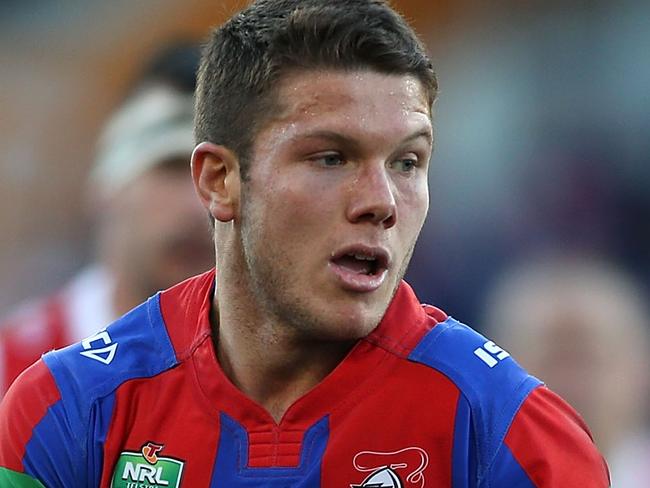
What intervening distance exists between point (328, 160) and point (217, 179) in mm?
298

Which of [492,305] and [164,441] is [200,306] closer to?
[164,441]

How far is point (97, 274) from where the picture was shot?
5.05 m

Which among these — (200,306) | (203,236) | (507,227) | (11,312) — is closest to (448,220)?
(507,227)

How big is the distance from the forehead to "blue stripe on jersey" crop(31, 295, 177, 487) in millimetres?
534

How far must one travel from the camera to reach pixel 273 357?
2414 mm

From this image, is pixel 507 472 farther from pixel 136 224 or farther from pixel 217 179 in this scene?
pixel 136 224

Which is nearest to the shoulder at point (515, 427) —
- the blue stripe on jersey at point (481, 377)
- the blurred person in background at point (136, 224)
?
the blue stripe on jersey at point (481, 377)

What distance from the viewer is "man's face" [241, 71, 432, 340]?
2.21 metres

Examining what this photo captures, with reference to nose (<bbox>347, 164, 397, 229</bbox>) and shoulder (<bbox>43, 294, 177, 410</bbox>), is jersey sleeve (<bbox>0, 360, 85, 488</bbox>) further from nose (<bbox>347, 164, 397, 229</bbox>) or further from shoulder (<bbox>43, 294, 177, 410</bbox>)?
nose (<bbox>347, 164, 397, 229</bbox>)

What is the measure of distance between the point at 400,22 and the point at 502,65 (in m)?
3.04

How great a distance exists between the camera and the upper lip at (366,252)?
2211mm

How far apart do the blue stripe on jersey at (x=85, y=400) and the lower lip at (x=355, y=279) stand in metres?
0.41

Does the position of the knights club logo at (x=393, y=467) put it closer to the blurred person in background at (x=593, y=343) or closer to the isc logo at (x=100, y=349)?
the isc logo at (x=100, y=349)

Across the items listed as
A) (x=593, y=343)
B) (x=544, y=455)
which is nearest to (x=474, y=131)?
(x=593, y=343)
